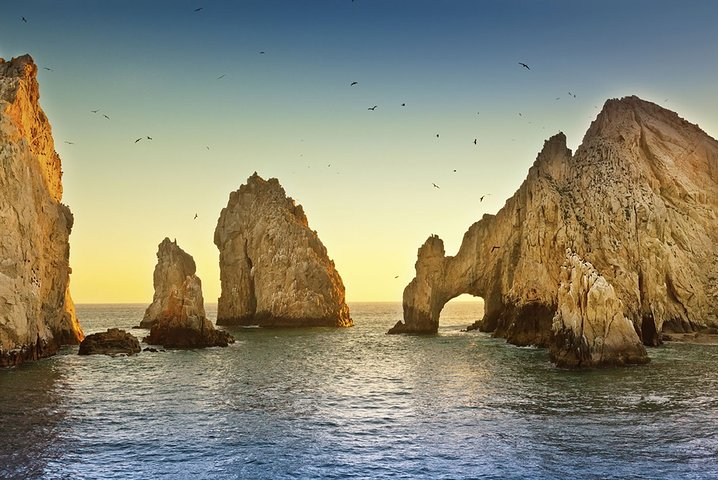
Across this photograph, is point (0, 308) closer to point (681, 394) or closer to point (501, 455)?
point (501, 455)

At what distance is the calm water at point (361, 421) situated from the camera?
20.2 metres

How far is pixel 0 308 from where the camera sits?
4250cm

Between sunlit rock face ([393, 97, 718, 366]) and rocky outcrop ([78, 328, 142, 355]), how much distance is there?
4224 centimetres

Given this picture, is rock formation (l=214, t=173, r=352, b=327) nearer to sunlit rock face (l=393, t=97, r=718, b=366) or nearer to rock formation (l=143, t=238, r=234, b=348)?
sunlit rock face (l=393, t=97, r=718, b=366)

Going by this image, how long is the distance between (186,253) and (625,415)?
98438 millimetres

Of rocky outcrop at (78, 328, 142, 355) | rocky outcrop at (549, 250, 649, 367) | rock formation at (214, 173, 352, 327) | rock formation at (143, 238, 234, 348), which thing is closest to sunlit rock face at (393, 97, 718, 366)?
rocky outcrop at (549, 250, 649, 367)

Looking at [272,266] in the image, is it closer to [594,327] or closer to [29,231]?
[29,231]

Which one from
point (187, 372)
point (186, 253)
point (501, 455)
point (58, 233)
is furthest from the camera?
point (186, 253)

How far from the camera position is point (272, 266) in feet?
383

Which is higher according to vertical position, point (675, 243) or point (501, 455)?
point (675, 243)

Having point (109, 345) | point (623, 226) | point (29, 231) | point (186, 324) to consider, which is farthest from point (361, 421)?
point (623, 226)

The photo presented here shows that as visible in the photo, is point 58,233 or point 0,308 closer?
point 0,308

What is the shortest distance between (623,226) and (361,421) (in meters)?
49.3

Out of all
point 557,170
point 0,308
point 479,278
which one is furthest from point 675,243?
point 0,308
